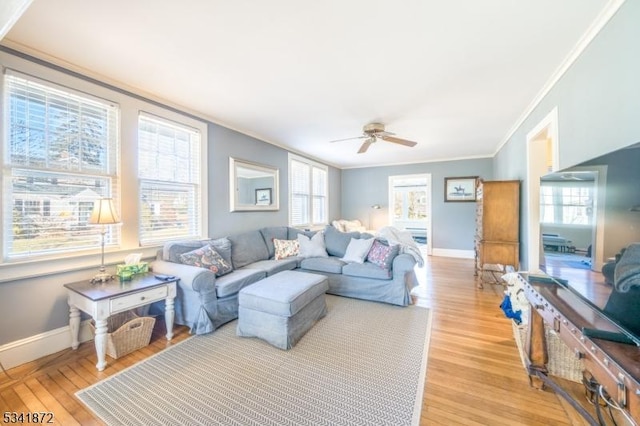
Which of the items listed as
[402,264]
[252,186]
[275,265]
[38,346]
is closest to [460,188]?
[402,264]

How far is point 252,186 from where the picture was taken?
4383 mm

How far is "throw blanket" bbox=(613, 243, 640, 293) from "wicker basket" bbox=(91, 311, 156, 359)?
3.17m

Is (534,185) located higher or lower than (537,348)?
higher

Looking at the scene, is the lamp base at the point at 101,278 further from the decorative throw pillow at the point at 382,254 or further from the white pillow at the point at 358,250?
the decorative throw pillow at the point at 382,254

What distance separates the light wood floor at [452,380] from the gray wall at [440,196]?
149 inches

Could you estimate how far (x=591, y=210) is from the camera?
51.9 inches

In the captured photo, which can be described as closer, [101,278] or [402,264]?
[101,278]

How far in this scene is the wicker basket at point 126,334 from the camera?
2.14 metres

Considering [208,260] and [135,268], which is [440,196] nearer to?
[208,260]

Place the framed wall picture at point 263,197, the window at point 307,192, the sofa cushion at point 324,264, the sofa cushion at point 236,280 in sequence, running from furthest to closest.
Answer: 1. the window at point 307,192
2. the framed wall picture at point 263,197
3. the sofa cushion at point 324,264
4. the sofa cushion at point 236,280

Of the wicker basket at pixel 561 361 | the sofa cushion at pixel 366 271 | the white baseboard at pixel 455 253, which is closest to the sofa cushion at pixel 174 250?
the sofa cushion at pixel 366 271

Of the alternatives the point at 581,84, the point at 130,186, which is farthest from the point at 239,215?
the point at 581,84

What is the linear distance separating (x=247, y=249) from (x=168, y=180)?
4.45 ft

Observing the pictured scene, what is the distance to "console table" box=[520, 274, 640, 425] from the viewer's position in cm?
87
